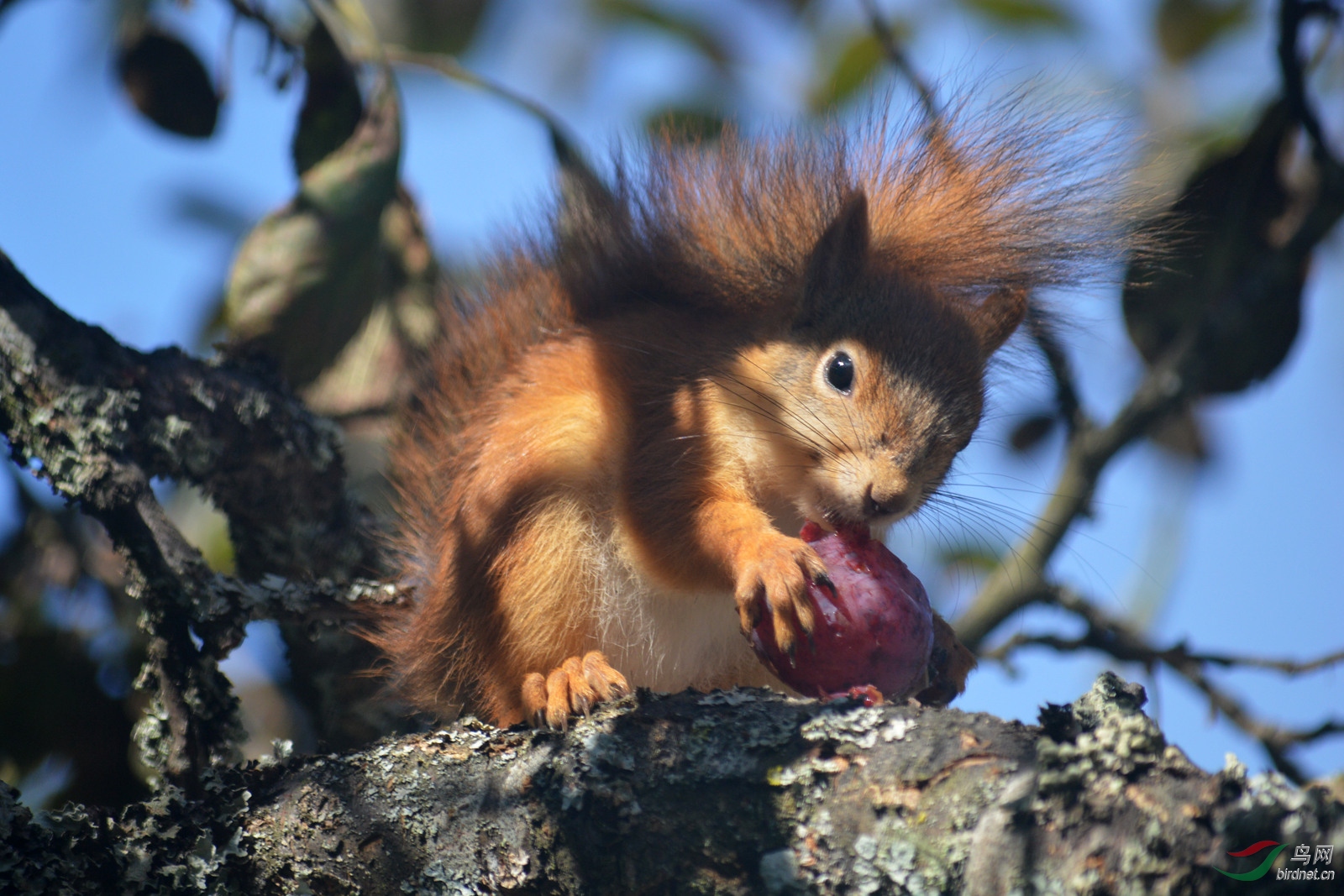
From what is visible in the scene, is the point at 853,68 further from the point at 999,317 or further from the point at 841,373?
the point at 841,373

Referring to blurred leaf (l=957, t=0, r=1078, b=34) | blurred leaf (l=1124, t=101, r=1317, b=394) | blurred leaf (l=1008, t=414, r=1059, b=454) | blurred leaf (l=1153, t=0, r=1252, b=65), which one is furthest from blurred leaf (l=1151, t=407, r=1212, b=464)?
blurred leaf (l=957, t=0, r=1078, b=34)

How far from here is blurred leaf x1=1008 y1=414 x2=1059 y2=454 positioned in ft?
11.7

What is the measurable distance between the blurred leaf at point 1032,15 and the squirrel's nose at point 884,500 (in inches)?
125

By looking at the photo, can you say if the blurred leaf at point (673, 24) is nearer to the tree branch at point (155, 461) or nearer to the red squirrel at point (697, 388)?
the red squirrel at point (697, 388)

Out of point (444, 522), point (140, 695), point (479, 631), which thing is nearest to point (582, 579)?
point (479, 631)

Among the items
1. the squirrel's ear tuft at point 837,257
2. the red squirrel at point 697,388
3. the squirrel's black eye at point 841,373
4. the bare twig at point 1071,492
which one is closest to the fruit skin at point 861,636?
the red squirrel at point 697,388

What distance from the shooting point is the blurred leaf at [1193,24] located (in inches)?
167

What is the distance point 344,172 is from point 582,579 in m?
1.25

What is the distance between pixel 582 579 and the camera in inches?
97.2

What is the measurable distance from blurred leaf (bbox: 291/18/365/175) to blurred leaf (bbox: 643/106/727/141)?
0.90 meters

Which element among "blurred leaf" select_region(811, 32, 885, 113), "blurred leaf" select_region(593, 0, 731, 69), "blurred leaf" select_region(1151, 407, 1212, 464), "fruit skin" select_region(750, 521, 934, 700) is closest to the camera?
"fruit skin" select_region(750, 521, 934, 700)

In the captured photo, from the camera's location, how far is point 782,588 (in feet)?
6.57

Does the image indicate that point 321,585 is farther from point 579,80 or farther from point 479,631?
point 579,80

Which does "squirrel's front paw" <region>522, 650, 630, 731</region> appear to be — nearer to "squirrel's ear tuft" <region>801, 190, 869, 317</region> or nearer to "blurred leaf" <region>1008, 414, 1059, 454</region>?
"squirrel's ear tuft" <region>801, 190, 869, 317</region>
